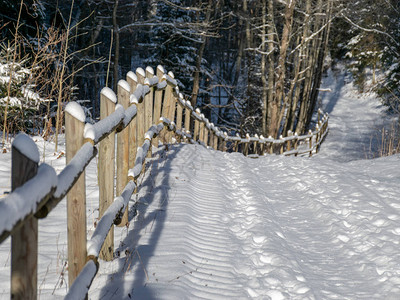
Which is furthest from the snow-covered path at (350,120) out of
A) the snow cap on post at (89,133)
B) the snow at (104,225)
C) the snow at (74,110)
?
the snow at (74,110)

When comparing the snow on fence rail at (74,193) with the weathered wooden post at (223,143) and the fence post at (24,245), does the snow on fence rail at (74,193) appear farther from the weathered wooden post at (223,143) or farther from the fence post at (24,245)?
the weathered wooden post at (223,143)

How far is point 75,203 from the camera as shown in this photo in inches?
89.2

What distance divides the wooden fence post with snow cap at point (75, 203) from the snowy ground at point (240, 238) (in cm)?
44

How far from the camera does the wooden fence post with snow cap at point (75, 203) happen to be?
7.22 feet

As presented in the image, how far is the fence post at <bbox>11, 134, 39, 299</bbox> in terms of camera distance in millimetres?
1411

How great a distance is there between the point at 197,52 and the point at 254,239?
21090mm

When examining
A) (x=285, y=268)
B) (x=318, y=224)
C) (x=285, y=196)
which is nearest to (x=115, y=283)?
(x=285, y=268)

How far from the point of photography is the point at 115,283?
2.81 m

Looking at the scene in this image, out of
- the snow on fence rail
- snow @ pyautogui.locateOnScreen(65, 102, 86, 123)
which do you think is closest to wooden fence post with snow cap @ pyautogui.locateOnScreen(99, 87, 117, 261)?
the snow on fence rail

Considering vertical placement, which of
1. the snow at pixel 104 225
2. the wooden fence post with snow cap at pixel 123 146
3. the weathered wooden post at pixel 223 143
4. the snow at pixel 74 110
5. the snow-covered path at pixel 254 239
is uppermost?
the snow at pixel 74 110

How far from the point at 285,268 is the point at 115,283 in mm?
1730

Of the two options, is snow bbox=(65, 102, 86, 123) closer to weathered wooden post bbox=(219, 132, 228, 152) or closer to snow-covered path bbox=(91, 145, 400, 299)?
snow-covered path bbox=(91, 145, 400, 299)

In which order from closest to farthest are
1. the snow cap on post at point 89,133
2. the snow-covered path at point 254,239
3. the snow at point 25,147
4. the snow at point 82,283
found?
the snow at point 25,147 → the snow at point 82,283 → the snow cap on post at point 89,133 → the snow-covered path at point 254,239

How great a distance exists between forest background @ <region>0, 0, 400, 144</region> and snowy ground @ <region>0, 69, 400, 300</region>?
149 centimetres
